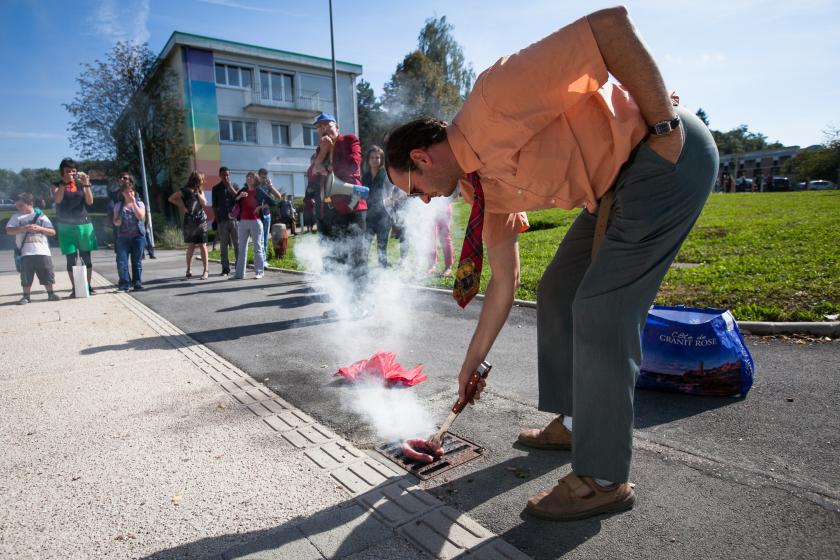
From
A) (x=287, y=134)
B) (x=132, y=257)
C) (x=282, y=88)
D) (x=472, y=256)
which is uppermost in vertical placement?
(x=282, y=88)

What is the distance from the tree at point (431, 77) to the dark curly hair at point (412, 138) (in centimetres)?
3188

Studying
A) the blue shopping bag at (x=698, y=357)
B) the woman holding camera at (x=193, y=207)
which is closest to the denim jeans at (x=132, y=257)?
the woman holding camera at (x=193, y=207)

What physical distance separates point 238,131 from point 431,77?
1452 centimetres

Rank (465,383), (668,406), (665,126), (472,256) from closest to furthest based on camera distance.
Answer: (665,126) → (472,256) → (465,383) → (668,406)

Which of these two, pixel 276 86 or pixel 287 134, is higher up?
pixel 276 86

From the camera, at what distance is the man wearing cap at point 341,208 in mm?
5641

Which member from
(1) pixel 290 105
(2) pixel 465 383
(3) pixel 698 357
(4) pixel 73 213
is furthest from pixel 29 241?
(1) pixel 290 105

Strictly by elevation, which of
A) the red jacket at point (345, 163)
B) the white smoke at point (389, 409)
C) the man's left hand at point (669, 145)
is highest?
the red jacket at point (345, 163)

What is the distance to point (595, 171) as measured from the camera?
6.29 feet

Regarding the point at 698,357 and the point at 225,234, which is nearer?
the point at 698,357

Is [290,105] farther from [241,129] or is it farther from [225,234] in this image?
[225,234]

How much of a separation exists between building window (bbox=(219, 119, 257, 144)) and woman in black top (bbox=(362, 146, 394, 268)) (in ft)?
80.1

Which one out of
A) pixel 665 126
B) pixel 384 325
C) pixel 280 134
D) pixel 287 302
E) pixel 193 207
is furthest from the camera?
pixel 280 134

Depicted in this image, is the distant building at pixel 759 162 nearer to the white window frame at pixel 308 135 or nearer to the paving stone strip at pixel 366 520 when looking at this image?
the white window frame at pixel 308 135
